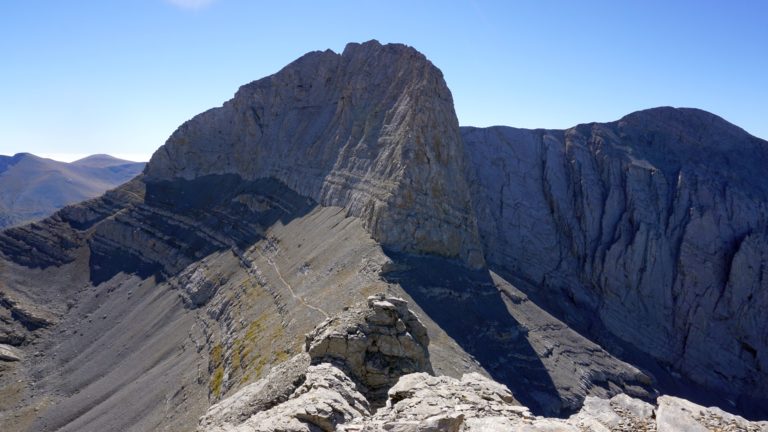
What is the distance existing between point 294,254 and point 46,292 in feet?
140

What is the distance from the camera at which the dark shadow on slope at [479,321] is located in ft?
126

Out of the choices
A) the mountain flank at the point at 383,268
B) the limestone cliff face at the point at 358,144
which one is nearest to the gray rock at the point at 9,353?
the mountain flank at the point at 383,268

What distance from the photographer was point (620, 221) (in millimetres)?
73938

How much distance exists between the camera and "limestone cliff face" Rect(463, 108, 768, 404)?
212ft

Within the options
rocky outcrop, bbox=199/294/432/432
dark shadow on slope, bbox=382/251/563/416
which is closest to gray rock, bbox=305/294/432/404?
rocky outcrop, bbox=199/294/432/432

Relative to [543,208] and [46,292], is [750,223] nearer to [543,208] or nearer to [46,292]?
[543,208]

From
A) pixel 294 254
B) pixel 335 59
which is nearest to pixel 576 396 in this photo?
pixel 294 254

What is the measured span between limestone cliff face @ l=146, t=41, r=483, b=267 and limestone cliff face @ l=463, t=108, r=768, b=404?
16.0 meters

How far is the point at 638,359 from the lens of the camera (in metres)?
58.3

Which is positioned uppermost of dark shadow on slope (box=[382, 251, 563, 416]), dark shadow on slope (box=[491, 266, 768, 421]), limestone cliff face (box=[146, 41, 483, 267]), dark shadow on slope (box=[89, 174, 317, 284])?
limestone cliff face (box=[146, 41, 483, 267])

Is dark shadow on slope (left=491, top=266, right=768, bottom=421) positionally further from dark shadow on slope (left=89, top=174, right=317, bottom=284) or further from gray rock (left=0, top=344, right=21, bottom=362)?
gray rock (left=0, top=344, right=21, bottom=362)

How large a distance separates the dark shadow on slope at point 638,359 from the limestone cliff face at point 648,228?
2.31ft

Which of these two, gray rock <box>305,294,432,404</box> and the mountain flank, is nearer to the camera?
gray rock <box>305,294,432,404</box>

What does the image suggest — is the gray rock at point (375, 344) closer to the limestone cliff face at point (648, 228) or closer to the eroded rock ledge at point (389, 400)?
the eroded rock ledge at point (389, 400)
